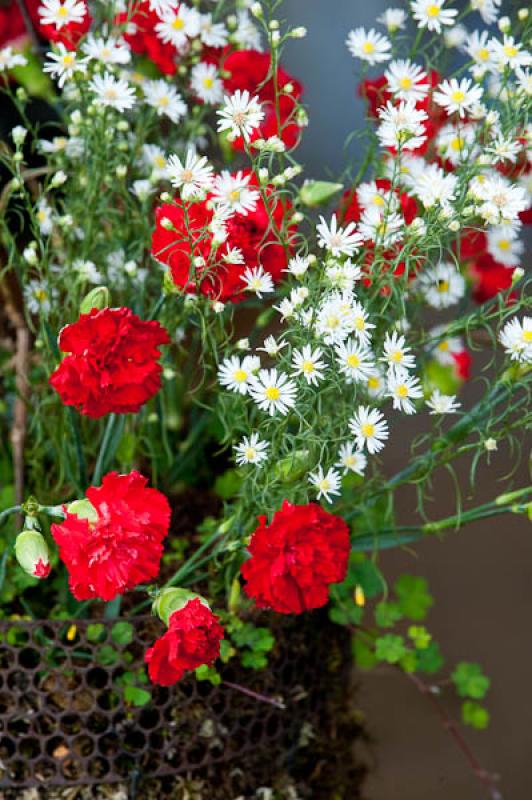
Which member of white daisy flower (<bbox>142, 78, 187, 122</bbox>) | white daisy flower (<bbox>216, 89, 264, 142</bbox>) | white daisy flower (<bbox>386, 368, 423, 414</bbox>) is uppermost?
white daisy flower (<bbox>216, 89, 264, 142</bbox>)

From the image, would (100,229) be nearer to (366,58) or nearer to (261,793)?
(366,58)

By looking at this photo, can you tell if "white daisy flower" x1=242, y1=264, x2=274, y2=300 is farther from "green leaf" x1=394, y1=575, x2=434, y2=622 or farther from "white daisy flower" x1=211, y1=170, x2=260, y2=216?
"green leaf" x1=394, y1=575, x2=434, y2=622

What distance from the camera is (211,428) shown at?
0.80 m

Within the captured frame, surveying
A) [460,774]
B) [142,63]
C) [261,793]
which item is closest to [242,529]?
[261,793]

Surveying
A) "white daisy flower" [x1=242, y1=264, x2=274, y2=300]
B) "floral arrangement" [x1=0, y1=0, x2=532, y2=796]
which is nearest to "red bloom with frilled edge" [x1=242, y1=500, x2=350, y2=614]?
"floral arrangement" [x1=0, y1=0, x2=532, y2=796]

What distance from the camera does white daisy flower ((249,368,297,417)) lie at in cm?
52

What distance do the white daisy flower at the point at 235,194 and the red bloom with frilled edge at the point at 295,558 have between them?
0.49 ft

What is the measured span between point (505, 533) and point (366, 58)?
946 mm

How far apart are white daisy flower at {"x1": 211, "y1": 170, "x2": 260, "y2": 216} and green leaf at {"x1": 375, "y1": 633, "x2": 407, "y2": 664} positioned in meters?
0.35

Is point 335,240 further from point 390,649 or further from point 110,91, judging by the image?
point 390,649

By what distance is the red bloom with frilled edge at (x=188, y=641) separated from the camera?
0.51 meters

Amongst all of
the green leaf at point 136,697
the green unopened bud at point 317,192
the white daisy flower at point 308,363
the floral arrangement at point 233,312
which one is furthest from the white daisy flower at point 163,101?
the green leaf at point 136,697

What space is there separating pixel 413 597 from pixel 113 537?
42cm

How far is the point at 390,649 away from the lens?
2.47 feet
